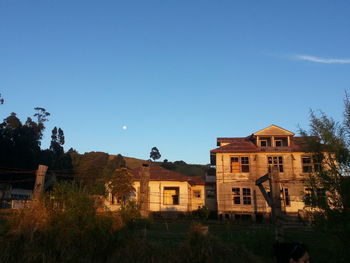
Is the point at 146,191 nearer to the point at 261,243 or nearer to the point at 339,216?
the point at 261,243

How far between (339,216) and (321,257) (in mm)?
3272

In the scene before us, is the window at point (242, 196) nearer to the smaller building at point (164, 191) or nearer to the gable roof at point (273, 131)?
the smaller building at point (164, 191)

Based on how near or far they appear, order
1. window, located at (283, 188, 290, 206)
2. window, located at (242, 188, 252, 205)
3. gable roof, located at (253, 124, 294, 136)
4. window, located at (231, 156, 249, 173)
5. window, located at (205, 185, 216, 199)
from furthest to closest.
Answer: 1. window, located at (205, 185, 216, 199)
2. gable roof, located at (253, 124, 294, 136)
3. window, located at (231, 156, 249, 173)
4. window, located at (242, 188, 252, 205)
5. window, located at (283, 188, 290, 206)

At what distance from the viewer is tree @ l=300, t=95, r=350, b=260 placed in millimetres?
7754

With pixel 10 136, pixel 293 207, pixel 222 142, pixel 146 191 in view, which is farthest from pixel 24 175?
pixel 146 191

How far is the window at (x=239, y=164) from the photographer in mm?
30672

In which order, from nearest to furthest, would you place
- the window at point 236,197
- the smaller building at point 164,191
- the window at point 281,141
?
the window at point 236,197
the window at point 281,141
the smaller building at point 164,191

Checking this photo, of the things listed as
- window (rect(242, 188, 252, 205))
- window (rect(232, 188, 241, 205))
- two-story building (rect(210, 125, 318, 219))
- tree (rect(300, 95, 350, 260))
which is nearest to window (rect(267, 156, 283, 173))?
two-story building (rect(210, 125, 318, 219))

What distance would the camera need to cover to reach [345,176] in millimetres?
8406

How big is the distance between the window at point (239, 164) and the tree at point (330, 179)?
20683mm

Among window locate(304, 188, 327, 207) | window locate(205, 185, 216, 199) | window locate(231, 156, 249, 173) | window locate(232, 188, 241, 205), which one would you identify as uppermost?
window locate(231, 156, 249, 173)

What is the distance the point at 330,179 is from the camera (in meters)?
8.28

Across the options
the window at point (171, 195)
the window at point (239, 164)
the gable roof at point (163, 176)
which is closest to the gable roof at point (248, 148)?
the window at point (239, 164)

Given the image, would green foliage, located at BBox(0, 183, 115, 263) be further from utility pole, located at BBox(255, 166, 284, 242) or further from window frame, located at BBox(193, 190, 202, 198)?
window frame, located at BBox(193, 190, 202, 198)
